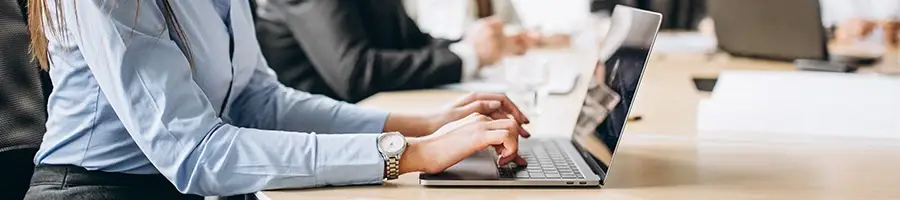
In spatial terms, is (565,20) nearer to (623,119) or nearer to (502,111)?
(502,111)

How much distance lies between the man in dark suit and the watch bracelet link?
975 millimetres

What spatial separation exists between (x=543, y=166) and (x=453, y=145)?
0.14 meters

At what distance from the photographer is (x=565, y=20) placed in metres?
3.74

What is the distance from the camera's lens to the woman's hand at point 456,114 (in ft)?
4.70

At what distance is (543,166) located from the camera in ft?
4.01

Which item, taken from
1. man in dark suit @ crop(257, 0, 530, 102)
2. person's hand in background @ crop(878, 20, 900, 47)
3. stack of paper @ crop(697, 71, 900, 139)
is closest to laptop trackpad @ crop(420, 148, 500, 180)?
stack of paper @ crop(697, 71, 900, 139)

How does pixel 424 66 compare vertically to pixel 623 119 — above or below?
below

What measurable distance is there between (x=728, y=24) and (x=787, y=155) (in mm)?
1272

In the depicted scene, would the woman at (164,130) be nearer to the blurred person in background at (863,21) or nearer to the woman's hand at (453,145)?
the woman's hand at (453,145)

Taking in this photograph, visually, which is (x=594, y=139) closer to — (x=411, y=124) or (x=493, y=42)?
(x=411, y=124)

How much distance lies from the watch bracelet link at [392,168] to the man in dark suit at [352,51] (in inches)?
38.4

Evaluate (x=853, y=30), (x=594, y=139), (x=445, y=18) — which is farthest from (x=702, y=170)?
(x=853, y=30)

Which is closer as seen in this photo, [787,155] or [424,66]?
[787,155]

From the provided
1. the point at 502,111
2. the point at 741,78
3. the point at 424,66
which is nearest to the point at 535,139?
the point at 502,111
